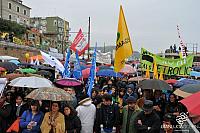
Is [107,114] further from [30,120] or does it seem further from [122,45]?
[122,45]

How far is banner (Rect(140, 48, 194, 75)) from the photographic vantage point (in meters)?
12.0

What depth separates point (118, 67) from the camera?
339 inches

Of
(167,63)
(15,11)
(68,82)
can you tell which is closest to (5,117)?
(68,82)

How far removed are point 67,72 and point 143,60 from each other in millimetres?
2942

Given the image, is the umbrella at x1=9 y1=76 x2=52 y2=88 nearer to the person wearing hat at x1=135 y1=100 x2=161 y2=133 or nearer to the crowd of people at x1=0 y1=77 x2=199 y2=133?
the crowd of people at x1=0 y1=77 x2=199 y2=133

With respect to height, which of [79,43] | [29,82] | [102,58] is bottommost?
[29,82]

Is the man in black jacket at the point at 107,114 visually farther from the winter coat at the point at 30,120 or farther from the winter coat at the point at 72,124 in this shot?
the winter coat at the point at 30,120

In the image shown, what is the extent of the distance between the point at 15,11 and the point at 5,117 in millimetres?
76629

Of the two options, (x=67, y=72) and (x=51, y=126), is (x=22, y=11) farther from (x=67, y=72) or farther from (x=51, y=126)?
(x=51, y=126)

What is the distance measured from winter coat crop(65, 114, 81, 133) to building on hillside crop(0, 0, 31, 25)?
2808 inches

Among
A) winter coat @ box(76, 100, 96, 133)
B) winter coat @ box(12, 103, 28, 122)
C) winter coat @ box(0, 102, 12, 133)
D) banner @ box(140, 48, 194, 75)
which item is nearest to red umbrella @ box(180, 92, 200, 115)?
winter coat @ box(76, 100, 96, 133)

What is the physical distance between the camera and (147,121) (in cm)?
614

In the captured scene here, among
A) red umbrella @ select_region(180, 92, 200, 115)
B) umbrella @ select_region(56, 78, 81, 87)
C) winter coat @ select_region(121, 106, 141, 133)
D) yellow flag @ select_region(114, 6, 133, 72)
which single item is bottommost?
winter coat @ select_region(121, 106, 141, 133)

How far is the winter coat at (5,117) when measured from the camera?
6406 millimetres
